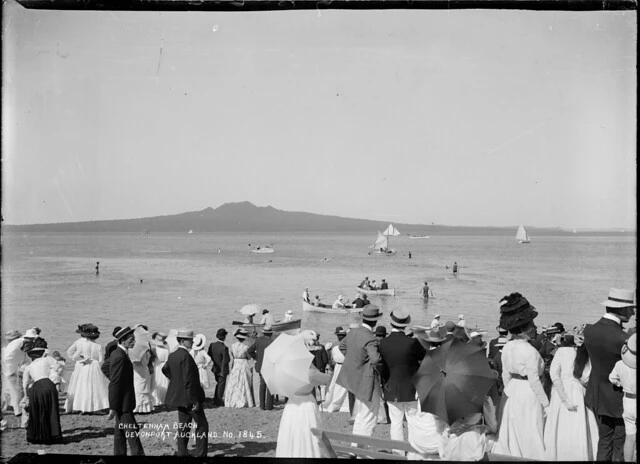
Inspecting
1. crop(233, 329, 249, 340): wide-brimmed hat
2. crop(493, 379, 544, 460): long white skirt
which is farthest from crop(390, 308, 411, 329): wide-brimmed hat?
crop(233, 329, 249, 340): wide-brimmed hat

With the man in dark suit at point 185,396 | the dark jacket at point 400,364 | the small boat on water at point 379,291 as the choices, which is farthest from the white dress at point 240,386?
the small boat on water at point 379,291

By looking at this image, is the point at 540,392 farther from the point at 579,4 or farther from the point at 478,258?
the point at 478,258

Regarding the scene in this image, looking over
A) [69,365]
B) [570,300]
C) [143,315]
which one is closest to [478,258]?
[570,300]

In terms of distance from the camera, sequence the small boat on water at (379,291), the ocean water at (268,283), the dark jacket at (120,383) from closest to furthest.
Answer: the dark jacket at (120,383) < the ocean water at (268,283) < the small boat on water at (379,291)

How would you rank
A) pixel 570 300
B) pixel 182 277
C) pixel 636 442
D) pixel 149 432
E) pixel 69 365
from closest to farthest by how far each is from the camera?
pixel 636 442
pixel 149 432
pixel 69 365
pixel 570 300
pixel 182 277

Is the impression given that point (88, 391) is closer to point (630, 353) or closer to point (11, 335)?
point (11, 335)

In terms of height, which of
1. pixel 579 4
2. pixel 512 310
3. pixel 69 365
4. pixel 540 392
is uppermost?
pixel 579 4

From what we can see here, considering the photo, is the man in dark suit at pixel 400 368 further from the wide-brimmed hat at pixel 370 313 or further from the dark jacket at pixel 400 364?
the wide-brimmed hat at pixel 370 313
